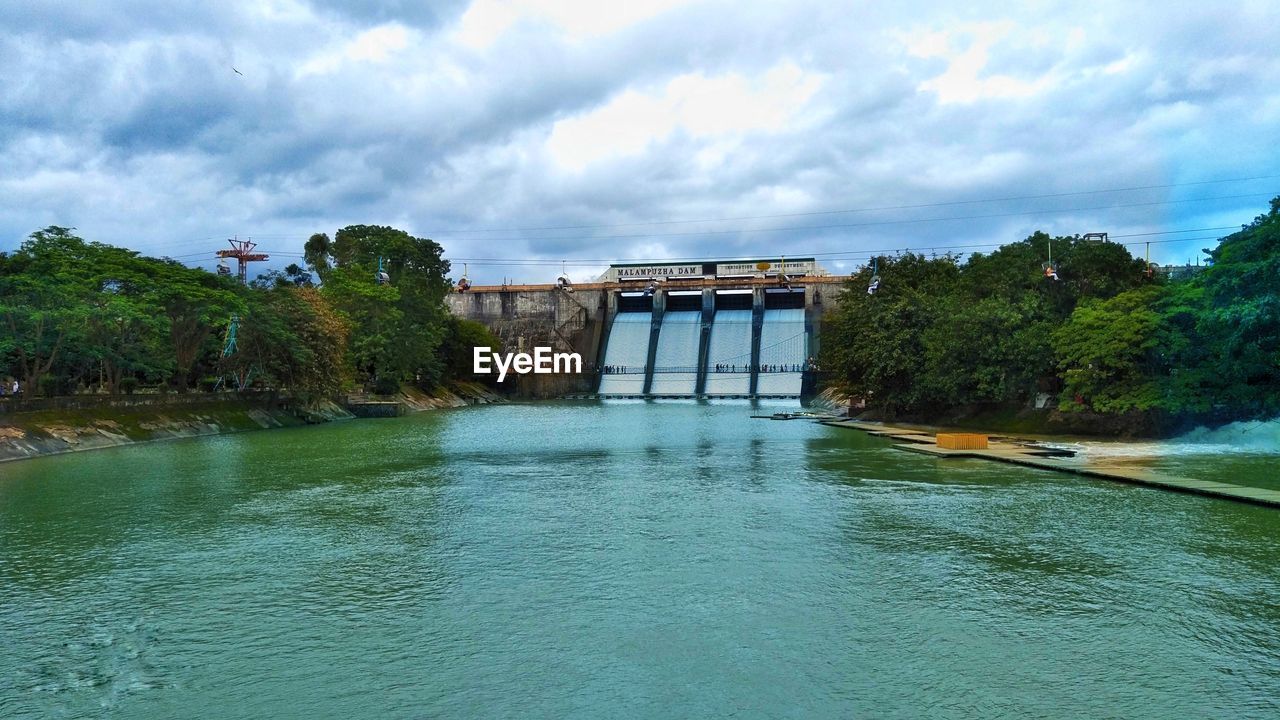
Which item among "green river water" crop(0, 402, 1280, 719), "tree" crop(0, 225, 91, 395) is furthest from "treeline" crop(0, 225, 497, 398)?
"green river water" crop(0, 402, 1280, 719)

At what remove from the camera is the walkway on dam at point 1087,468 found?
22953 millimetres

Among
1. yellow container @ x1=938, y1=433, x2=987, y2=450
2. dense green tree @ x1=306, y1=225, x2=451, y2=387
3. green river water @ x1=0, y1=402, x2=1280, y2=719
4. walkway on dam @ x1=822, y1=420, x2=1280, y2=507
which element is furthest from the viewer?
dense green tree @ x1=306, y1=225, x2=451, y2=387

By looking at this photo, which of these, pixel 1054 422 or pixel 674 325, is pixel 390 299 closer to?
pixel 674 325

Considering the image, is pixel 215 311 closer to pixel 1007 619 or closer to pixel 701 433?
pixel 701 433

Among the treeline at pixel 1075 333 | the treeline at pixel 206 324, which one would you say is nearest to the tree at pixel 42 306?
the treeline at pixel 206 324

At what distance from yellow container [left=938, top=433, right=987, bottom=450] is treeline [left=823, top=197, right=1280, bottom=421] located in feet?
23.7

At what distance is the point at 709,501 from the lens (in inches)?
942

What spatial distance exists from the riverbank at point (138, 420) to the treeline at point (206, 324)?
1.67 metres

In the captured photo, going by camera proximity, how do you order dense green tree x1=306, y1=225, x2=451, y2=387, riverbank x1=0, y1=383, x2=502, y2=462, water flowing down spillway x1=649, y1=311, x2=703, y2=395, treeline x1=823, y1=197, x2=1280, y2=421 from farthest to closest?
water flowing down spillway x1=649, y1=311, x2=703, y2=395 < dense green tree x1=306, y1=225, x2=451, y2=387 < riverbank x1=0, y1=383, x2=502, y2=462 < treeline x1=823, y1=197, x2=1280, y2=421

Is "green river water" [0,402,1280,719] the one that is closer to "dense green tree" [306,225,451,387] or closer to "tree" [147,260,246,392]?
"tree" [147,260,246,392]

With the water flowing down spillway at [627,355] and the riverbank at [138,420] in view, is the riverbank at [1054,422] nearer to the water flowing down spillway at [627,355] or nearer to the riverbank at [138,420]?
the riverbank at [138,420]

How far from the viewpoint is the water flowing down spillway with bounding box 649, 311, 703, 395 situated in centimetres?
10288

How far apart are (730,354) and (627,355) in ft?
A: 41.3

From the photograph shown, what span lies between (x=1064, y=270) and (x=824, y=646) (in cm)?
4282
